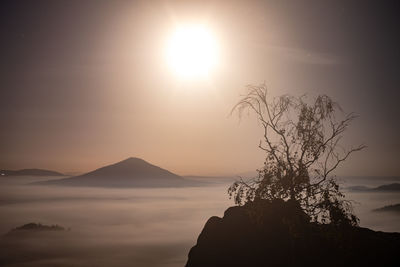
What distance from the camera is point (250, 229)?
34531 millimetres

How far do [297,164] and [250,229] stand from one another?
1065 cm

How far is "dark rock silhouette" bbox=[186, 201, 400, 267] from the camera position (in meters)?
30.1

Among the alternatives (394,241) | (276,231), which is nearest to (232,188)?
(276,231)

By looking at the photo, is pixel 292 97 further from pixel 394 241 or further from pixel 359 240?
pixel 394 241

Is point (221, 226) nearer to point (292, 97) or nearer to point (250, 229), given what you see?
point (250, 229)

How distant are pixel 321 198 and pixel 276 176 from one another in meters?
3.34

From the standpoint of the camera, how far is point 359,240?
32531 mm

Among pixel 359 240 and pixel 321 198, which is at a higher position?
pixel 321 198

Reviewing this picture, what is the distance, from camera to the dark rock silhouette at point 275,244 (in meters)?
30.1

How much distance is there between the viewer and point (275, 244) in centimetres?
3281

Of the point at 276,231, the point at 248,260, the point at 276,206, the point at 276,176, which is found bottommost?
the point at 248,260

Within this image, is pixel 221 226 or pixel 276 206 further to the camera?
pixel 221 226

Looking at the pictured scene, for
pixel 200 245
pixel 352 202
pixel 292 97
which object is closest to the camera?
pixel 352 202

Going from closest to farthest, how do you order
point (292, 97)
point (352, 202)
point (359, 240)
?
1. point (352, 202)
2. point (292, 97)
3. point (359, 240)
